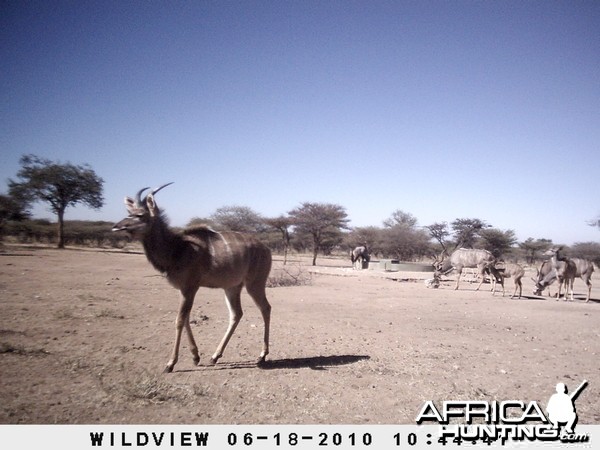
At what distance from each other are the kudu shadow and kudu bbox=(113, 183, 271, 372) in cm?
13

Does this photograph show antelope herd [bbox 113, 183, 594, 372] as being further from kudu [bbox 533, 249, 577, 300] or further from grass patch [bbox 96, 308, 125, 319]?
kudu [bbox 533, 249, 577, 300]

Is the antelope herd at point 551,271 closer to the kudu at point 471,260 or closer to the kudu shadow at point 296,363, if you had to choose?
the kudu at point 471,260

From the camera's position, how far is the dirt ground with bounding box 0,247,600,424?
3562 millimetres

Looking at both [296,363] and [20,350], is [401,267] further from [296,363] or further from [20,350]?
[20,350]

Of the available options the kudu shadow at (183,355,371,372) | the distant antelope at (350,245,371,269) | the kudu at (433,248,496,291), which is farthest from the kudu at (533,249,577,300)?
the kudu shadow at (183,355,371,372)

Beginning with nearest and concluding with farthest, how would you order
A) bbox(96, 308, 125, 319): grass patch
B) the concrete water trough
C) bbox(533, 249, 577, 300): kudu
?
bbox(96, 308, 125, 319): grass patch
bbox(533, 249, 577, 300): kudu
the concrete water trough

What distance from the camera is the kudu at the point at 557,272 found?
54.3 ft

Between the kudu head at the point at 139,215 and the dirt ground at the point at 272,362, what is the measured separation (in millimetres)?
1878

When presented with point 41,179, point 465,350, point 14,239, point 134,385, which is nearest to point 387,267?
point 465,350

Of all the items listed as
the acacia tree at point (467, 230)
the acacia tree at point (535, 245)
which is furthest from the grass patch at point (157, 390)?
the acacia tree at point (535, 245)

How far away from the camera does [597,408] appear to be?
4.01 meters

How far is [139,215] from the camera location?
15.6ft

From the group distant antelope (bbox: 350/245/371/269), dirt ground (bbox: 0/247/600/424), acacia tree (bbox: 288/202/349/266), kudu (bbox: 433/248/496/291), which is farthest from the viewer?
acacia tree (bbox: 288/202/349/266)

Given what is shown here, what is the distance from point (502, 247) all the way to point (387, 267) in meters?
24.7
